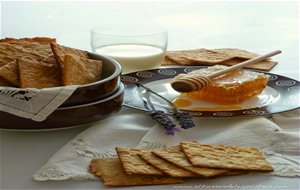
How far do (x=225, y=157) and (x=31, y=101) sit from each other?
0.30 m

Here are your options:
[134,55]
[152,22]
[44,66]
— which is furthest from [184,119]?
[152,22]

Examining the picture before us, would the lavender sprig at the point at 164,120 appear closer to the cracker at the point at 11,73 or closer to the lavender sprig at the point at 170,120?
the lavender sprig at the point at 170,120

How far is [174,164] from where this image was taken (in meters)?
0.87

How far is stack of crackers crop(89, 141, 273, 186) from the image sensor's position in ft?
2.79

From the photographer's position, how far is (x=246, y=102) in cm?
117

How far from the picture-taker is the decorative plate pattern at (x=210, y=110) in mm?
1090

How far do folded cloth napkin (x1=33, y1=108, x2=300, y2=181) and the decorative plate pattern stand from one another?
1cm

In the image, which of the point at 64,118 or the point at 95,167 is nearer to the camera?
the point at 95,167

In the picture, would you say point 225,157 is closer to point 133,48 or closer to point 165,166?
point 165,166

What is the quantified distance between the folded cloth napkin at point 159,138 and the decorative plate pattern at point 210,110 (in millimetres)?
15

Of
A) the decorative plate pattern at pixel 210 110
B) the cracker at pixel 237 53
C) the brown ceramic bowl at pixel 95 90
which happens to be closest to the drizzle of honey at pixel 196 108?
the decorative plate pattern at pixel 210 110

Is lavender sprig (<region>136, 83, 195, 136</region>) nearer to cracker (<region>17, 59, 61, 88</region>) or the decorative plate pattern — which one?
the decorative plate pattern

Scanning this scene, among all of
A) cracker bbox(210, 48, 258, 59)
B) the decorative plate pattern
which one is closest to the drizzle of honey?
the decorative plate pattern

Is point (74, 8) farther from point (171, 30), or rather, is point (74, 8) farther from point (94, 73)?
point (94, 73)
